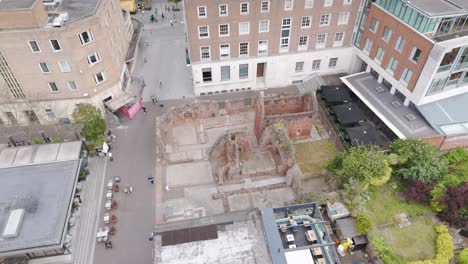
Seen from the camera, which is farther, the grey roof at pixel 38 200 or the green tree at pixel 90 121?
the green tree at pixel 90 121

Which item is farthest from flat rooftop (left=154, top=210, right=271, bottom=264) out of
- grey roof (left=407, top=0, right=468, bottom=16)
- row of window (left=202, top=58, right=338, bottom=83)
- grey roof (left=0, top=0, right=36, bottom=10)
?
grey roof (left=407, top=0, right=468, bottom=16)

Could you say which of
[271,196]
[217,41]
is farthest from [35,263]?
[217,41]

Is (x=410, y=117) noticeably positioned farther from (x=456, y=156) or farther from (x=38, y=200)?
(x=38, y=200)

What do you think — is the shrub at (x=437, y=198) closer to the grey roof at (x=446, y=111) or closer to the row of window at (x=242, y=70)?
the grey roof at (x=446, y=111)

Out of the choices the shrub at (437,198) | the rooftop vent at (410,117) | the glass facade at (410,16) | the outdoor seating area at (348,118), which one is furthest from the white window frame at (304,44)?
the shrub at (437,198)

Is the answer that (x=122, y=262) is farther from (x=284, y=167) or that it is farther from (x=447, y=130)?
(x=447, y=130)
